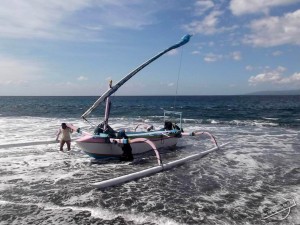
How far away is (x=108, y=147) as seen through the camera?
1243 centimetres

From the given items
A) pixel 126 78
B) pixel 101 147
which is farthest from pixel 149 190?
pixel 126 78

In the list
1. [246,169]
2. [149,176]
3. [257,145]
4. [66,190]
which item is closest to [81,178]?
[66,190]

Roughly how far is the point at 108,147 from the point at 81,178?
242cm

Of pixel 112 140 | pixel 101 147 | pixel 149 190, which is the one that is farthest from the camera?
pixel 101 147

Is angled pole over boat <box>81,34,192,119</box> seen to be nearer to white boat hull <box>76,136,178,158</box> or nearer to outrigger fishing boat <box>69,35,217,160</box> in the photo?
outrigger fishing boat <box>69,35,217,160</box>

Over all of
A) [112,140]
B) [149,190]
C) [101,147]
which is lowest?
[149,190]

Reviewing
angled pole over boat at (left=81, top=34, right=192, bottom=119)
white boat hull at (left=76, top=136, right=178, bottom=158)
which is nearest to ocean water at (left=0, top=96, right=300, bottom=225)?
white boat hull at (left=76, top=136, right=178, bottom=158)

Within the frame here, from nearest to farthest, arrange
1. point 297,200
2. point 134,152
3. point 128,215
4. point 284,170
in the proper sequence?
point 128,215
point 297,200
point 284,170
point 134,152

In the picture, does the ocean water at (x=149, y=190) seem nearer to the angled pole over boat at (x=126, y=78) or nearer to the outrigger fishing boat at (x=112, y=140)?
the outrigger fishing boat at (x=112, y=140)

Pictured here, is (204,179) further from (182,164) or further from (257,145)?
(257,145)

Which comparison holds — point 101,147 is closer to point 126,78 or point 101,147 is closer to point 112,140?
point 112,140

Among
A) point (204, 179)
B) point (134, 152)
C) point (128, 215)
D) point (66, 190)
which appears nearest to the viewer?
point (128, 215)

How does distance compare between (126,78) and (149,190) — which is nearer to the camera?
(149,190)

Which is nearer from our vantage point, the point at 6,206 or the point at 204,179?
the point at 6,206
